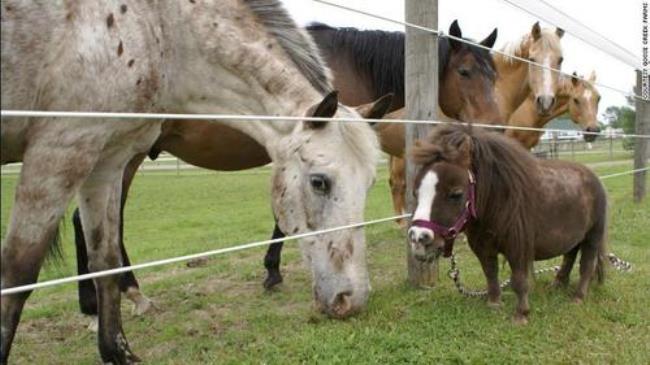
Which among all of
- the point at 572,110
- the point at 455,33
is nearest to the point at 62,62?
the point at 455,33

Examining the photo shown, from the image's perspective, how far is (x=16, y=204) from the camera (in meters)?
2.25

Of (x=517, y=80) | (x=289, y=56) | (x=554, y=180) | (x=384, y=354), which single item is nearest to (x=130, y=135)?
(x=289, y=56)

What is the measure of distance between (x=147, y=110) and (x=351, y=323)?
5.03ft

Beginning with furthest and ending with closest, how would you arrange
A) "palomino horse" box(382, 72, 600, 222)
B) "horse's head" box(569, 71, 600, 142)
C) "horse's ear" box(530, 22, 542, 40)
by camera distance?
"horse's head" box(569, 71, 600, 142) → "palomino horse" box(382, 72, 600, 222) → "horse's ear" box(530, 22, 542, 40)

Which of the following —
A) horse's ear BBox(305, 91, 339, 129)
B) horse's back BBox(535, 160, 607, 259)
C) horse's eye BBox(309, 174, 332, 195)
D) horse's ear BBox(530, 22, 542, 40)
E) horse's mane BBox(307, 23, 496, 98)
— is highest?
horse's ear BBox(530, 22, 542, 40)

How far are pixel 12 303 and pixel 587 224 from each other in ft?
10.3

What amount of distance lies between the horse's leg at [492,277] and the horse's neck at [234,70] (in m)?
1.35

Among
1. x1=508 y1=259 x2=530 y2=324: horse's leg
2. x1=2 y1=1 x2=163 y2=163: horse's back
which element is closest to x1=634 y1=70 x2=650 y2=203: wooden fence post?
x1=508 y1=259 x2=530 y2=324: horse's leg

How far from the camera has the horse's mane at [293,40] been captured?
3.13m

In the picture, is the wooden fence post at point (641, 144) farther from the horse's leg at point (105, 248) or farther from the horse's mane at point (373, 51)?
the horse's leg at point (105, 248)

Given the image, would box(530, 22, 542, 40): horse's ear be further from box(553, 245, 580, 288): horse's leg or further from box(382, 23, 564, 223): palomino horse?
box(553, 245, 580, 288): horse's leg

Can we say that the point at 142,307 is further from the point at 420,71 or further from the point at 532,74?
the point at 532,74

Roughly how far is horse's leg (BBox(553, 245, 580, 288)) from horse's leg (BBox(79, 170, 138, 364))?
2.71 m

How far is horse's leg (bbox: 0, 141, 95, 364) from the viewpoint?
7.36 ft
